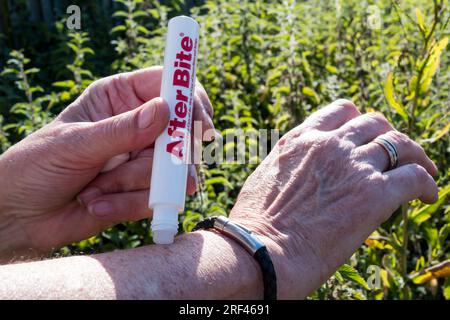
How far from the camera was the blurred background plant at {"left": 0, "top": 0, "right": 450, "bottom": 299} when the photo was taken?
1916 mm

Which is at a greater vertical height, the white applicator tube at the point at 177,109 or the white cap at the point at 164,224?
the white applicator tube at the point at 177,109

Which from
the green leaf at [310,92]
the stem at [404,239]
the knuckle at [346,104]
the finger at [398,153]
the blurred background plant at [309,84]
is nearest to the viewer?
the finger at [398,153]

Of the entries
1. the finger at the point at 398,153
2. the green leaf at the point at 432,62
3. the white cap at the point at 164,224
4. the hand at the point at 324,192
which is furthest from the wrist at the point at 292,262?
the green leaf at the point at 432,62

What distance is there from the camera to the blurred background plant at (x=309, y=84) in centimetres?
192

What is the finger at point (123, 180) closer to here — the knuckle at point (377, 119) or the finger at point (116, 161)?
the finger at point (116, 161)

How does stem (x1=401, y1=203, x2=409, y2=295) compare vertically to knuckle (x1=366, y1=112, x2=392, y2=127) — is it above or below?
below

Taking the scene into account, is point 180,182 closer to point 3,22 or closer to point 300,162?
point 300,162

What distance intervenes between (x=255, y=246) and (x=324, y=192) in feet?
0.85

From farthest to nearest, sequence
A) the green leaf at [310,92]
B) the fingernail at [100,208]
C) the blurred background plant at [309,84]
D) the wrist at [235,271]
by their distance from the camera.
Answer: the green leaf at [310,92] < the blurred background plant at [309,84] < the fingernail at [100,208] < the wrist at [235,271]

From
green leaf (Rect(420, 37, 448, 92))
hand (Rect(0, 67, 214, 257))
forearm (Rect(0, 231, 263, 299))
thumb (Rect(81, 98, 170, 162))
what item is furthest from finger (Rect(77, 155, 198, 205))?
green leaf (Rect(420, 37, 448, 92))

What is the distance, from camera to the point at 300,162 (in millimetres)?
1396

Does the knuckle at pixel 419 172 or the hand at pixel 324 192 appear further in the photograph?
the knuckle at pixel 419 172

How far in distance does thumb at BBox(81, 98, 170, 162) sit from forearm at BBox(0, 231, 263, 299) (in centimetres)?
31

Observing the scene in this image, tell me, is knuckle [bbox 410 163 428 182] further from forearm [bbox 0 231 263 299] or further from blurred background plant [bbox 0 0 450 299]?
forearm [bbox 0 231 263 299]
